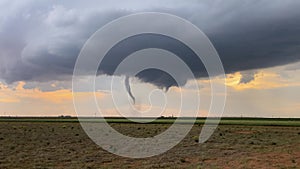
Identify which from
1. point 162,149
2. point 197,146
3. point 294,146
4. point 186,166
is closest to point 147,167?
point 186,166

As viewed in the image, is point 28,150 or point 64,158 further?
point 28,150

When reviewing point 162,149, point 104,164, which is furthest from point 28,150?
point 162,149

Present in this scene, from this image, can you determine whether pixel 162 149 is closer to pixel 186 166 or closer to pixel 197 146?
pixel 197 146

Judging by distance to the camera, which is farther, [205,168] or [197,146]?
Result: [197,146]

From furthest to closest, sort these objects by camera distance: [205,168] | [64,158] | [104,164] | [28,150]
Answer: [28,150] < [64,158] < [104,164] < [205,168]

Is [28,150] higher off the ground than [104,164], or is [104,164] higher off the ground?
[28,150]

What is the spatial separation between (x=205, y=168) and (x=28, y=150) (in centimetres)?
1992

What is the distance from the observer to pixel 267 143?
41.9m

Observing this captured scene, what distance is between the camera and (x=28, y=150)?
3738cm

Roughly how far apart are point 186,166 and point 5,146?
23.2 metres

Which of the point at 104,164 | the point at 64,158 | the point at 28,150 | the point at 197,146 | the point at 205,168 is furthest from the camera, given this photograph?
the point at 197,146

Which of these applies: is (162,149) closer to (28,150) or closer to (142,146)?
(142,146)

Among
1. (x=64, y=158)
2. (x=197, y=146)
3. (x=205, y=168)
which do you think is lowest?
(x=205, y=168)

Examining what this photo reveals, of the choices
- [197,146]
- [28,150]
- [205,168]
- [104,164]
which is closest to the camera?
[205,168]
